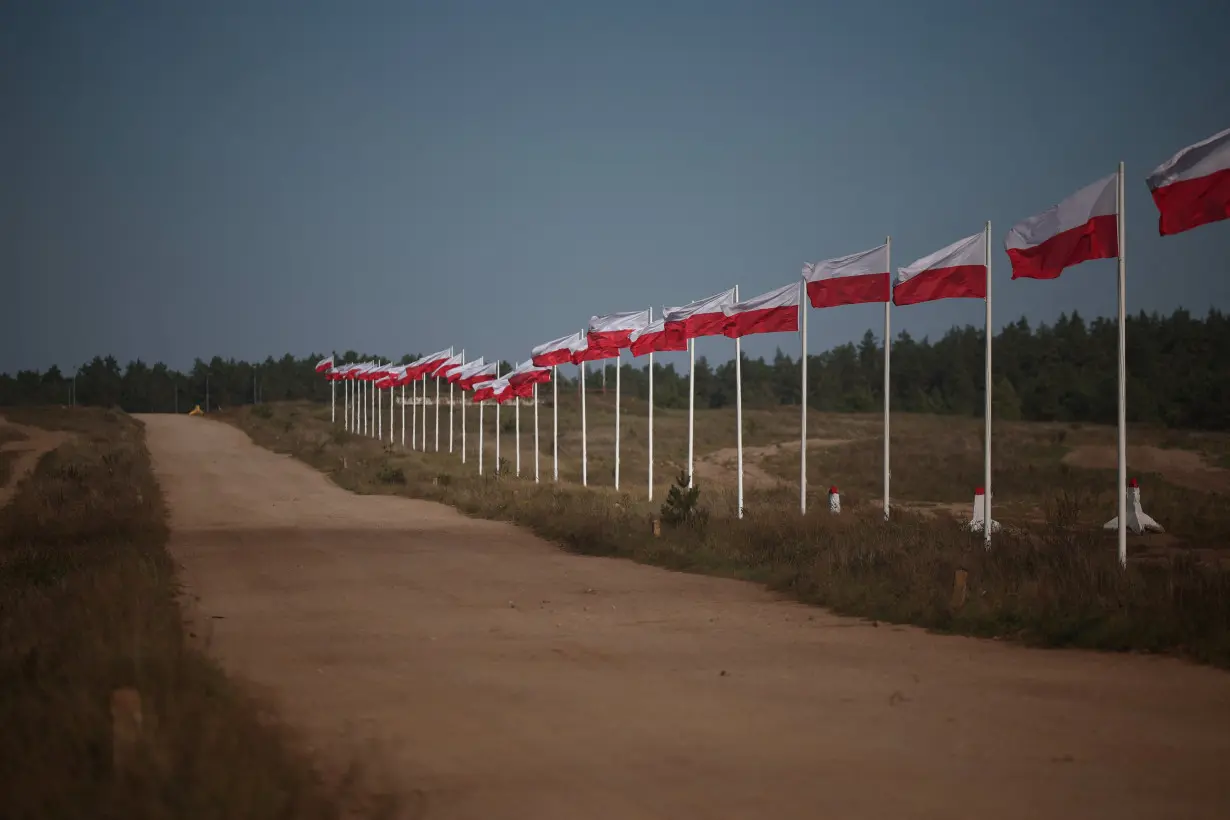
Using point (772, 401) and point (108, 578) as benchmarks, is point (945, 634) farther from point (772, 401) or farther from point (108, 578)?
point (772, 401)

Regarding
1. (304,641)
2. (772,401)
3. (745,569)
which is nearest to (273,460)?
(745,569)

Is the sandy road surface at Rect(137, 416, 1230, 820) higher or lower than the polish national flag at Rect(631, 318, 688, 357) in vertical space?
lower

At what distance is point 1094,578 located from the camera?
13.2 meters

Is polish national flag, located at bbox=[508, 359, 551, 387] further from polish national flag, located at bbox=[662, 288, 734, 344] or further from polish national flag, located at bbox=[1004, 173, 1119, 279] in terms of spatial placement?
polish national flag, located at bbox=[1004, 173, 1119, 279]

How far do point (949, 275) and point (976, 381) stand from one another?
105265mm

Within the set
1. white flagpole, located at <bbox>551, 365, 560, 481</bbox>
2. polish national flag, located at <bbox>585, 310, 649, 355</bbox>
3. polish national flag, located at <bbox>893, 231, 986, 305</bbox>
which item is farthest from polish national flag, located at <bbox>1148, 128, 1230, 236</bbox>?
white flagpole, located at <bbox>551, 365, 560, 481</bbox>

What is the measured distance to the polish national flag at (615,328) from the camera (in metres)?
34.2

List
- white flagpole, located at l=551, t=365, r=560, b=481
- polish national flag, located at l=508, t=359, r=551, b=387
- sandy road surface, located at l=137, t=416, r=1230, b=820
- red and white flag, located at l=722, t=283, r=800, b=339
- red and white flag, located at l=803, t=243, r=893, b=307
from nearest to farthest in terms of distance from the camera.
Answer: sandy road surface, located at l=137, t=416, r=1230, b=820 → red and white flag, located at l=803, t=243, r=893, b=307 → red and white flag, located at l=722, t=283, r=800, b=339 → white flagpole, located at l=551, t=365, r=560, b=481 → polish national flag, located at l=508, t=359, r=551, b=387

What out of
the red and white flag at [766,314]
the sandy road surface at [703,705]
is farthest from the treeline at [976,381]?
the sandy road surface at [703,705]

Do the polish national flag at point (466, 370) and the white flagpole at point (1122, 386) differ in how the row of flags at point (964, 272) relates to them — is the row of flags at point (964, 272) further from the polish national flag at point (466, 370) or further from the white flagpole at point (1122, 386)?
the polish national flag at point (466, 370)

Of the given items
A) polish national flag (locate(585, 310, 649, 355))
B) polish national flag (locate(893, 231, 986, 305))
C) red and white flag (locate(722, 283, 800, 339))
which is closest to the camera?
polish national flag (locate(893, 231, 986, 305))

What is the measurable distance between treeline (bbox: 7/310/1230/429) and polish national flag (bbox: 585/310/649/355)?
3608 cm

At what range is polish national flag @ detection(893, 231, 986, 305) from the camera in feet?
63.9

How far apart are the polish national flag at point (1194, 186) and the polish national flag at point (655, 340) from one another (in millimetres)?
16634
